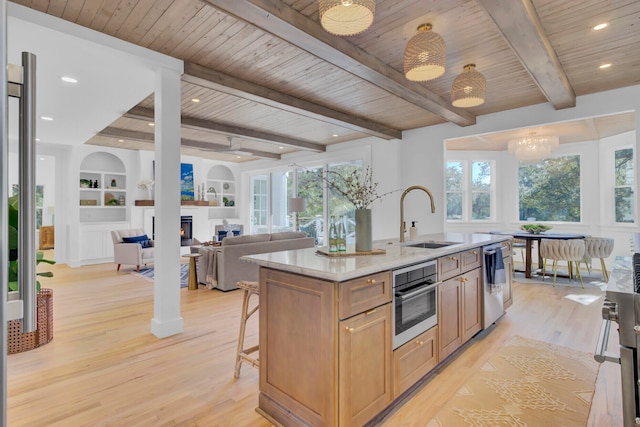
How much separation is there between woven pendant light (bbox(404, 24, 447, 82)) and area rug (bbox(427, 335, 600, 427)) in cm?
242

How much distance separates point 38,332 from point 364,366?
3.12 m

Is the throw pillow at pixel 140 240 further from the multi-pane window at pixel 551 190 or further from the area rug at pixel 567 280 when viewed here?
the multi-pane window at pixel 551 190

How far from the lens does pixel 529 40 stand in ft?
9.01

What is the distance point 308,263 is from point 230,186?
920 centimetres

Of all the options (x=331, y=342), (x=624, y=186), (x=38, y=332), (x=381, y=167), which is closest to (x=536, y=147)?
(x=624, y=186)

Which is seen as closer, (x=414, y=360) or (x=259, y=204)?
(x=414, y=360)

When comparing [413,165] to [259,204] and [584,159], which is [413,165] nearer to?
[584,159]

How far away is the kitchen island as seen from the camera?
1.65 metres

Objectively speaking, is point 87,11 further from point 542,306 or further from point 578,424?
point 542,306

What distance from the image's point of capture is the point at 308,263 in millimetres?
1861

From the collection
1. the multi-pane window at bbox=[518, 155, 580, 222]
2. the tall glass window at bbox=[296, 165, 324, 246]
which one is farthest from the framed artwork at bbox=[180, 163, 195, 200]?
the multi-pane window at bbox=[518, 155, 580, 222]

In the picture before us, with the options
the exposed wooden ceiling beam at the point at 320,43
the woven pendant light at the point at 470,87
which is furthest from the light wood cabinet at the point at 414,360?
the exposed wooden ceiling beam at the point at 320,43

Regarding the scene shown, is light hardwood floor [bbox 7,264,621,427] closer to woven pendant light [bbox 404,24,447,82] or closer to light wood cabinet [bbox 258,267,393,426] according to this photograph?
light wood cabinet [bbox 258,267,393,426]

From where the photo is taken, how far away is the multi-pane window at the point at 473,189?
822 centimetres
